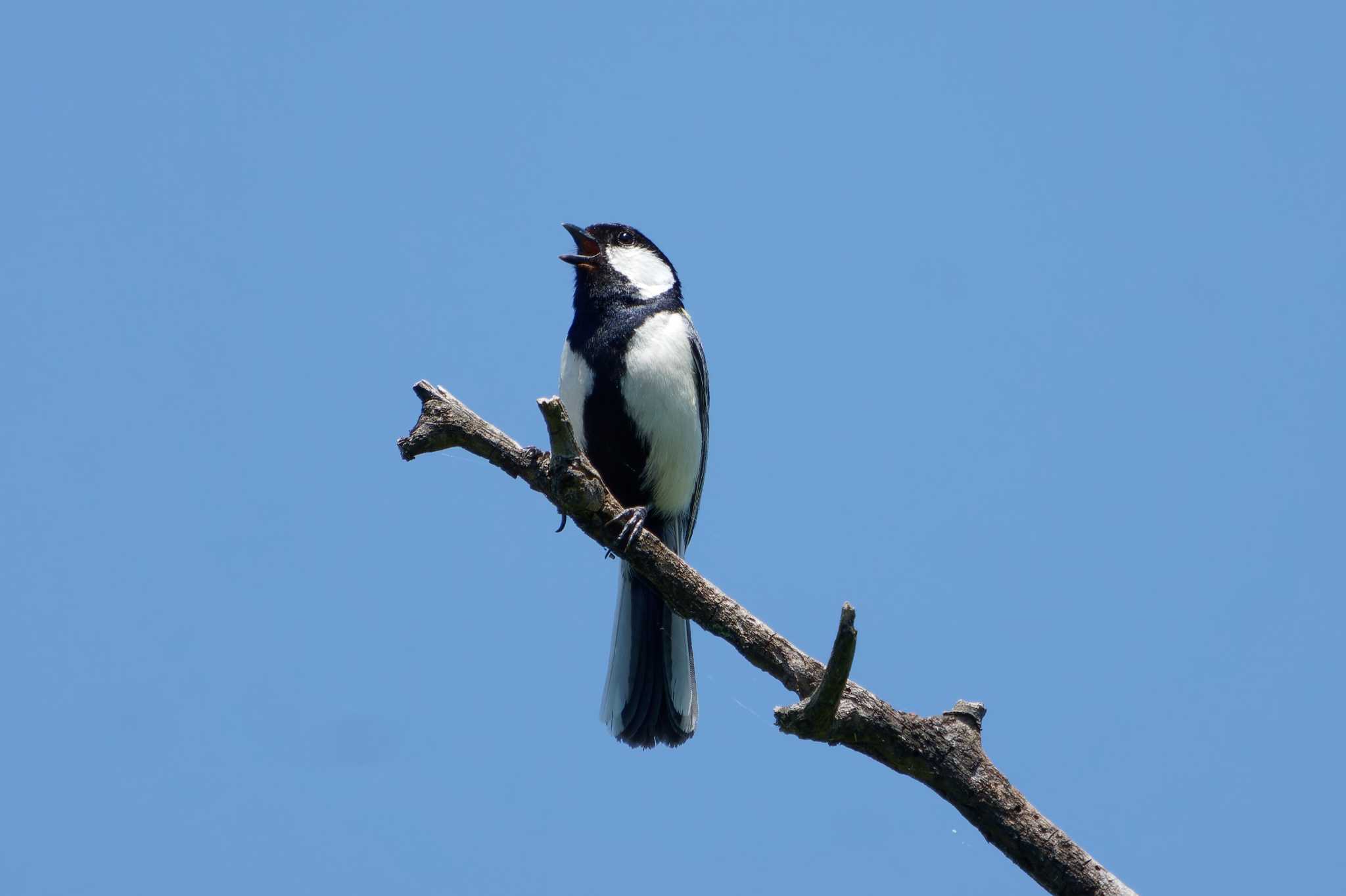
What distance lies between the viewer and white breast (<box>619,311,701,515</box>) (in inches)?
212

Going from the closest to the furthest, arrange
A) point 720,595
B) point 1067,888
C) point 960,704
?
point 1067,888
point 960,704
point 720,595

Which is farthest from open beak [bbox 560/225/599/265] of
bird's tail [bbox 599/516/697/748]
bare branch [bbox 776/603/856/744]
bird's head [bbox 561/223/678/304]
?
bare branch [bbox 776/603/856/744]

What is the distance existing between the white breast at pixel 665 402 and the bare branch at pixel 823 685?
874mm

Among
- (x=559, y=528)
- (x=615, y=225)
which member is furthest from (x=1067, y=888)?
(x=615, y=225)

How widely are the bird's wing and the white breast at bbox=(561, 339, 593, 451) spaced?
1.79 ft

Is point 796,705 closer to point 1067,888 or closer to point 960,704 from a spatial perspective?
point 960,704

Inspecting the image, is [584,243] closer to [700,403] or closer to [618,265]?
[618,265]

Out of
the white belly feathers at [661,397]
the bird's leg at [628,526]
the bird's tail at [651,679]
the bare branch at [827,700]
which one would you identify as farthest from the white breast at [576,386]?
the bare branch at [827,700]

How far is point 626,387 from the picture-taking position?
17.6 feet

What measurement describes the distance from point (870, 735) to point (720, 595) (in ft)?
2.46

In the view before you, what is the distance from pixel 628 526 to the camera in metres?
4.55

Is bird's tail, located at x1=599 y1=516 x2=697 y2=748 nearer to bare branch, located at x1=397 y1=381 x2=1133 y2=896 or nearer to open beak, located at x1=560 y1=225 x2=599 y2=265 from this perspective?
bare branch, located at x1=397 y1=381 x2=1133 y2=896

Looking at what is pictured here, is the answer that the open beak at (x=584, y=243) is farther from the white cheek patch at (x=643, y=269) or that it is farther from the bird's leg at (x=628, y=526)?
the bird's leg at (x=628, y=526)

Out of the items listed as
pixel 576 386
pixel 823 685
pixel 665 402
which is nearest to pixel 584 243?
pixel 576 386
